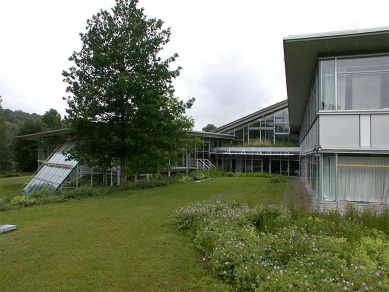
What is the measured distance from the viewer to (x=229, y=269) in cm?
421

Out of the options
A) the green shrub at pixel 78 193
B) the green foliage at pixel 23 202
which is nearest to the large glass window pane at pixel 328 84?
the green shrub at pixel 78 193

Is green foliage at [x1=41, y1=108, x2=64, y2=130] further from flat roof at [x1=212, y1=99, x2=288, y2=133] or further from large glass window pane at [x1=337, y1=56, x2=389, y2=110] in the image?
large glass window pane at [x1=337, y1=56, x2=389, y2=110]

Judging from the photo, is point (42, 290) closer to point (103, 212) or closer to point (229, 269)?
Answer: point (229, 269)

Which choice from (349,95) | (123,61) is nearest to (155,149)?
(123,61)

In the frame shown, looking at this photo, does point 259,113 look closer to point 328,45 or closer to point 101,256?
point 328,45

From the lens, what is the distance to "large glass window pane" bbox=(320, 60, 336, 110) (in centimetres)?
964

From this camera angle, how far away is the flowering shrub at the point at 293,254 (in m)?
3.50

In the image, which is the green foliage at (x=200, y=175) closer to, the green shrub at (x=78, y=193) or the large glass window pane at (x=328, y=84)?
the green shrub at (x=78, y=193)

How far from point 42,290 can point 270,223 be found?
443 centimetres

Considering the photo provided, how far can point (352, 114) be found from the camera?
923 centimetres

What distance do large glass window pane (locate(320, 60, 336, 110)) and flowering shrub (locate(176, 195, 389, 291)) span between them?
476 cm

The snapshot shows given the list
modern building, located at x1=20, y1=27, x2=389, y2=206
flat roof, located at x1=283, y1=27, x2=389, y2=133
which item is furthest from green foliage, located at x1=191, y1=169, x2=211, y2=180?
modern building, located at x1=20, y1=27, x2=389, y2=206

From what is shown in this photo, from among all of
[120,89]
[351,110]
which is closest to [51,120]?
[120,89]

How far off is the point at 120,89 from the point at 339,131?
33.3ft
